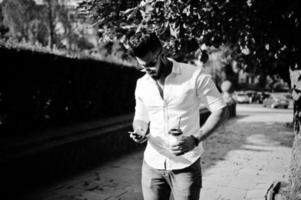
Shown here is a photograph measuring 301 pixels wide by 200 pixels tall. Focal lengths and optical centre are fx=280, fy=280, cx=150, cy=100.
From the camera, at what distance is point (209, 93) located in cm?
223

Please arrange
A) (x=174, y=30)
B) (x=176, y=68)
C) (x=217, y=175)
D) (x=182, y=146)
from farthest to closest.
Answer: (x=217, y=175), (x=174, y=30), (x=176, y=68), (x=182, y=146)

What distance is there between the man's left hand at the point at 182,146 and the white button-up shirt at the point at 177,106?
0.20 metres

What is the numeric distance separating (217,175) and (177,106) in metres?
4.27

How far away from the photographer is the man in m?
2.23

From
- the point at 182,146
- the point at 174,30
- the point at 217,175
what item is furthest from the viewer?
the point at 217,175

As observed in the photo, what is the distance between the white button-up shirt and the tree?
1.37m

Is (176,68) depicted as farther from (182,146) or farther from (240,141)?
(240,141)

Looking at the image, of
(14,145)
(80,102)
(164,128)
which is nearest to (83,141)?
(14,145)

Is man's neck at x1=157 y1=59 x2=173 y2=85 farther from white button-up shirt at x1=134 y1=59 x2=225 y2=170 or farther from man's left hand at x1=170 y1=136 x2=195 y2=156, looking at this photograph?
man's left hand at x1=170 y1=136 x2=195 y2=156

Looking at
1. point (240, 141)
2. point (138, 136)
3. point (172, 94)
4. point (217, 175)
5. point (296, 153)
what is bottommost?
point (240, 141)

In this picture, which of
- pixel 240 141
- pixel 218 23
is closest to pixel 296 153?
pixel 218 23

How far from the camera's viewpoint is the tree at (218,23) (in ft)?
11.8

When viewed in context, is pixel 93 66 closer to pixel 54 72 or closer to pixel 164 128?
pixel 54 72

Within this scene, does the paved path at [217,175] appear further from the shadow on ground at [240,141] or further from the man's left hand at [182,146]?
the man's left hand at [182,146]
